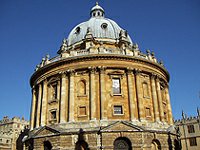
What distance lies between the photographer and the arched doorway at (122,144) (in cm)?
2728

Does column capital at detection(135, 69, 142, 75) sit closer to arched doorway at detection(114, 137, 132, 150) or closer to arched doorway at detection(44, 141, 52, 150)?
arched doorway at detection(114, 137, 132, 150)

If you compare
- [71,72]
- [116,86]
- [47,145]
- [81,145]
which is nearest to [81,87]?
[71,72]

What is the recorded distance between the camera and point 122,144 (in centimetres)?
2744

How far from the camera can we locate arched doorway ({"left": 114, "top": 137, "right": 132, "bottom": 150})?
27.3 m

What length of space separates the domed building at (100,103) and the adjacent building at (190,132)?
34549mm

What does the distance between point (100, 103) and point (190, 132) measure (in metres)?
45.9

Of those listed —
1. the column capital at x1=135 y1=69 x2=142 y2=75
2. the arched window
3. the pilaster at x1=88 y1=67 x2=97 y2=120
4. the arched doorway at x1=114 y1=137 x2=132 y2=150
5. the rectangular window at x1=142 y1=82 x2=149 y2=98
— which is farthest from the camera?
the rectangular window at x1=142 y1=82 x2=149 y2=98

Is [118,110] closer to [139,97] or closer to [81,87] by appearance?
[139,97]

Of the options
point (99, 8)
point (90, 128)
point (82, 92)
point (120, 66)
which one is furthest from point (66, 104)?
point (99, 8)

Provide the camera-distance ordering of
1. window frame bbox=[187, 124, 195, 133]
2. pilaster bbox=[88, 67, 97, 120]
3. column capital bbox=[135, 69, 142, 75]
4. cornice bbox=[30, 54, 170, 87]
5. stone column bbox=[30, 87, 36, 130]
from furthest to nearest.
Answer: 1. window frame bbox=[187, 124, 195, 133]
2. stone column bbox=[30, 87, 36, 130]
3. column capital bbox=[135, 69, 142, 75]
4. cornice bbox=[30, 54, 170, 87]
5. pilaster bbox=[88, 67, 97, 120]

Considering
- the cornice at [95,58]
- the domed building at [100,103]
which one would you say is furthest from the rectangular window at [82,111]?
the cornice at [95,58]

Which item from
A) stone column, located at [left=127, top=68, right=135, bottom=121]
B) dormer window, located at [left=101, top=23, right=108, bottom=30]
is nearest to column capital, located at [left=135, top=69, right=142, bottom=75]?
stone column, located at [left=127, top=68, right=135, bottom=121]

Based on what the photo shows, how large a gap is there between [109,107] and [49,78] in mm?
9896

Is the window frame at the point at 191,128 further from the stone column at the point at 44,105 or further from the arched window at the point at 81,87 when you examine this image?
the stone column at the point at 44,105
